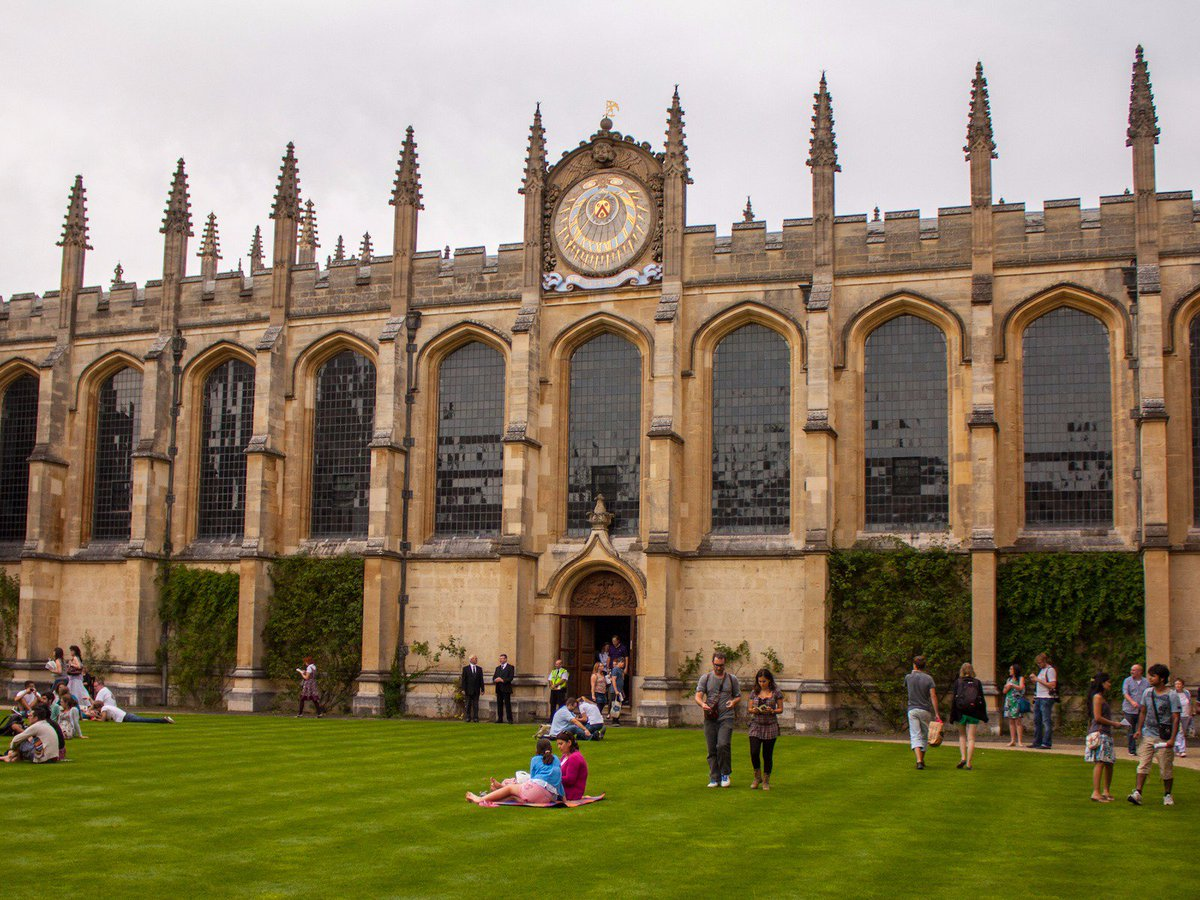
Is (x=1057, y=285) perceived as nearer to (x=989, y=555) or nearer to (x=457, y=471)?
(x=989, y=555)

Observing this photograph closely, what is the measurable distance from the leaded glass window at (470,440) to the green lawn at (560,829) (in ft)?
48.4

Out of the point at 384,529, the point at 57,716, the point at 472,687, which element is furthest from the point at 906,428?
the point at 57,716

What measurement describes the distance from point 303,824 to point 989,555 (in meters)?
20.3

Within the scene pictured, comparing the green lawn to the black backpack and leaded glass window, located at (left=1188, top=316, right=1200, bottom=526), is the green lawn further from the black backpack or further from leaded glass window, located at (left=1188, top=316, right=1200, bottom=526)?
leaded glass window, located at (left=1188, top=316, right=1200, bottom=526)

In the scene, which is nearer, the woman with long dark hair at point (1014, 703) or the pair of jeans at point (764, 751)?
the pair of jeans at point (764, 751)

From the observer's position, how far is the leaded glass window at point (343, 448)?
36.7 metres

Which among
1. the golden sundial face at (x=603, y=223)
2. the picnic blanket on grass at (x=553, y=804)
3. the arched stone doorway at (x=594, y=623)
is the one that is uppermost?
the golden sundial face at (x=603, y=223)

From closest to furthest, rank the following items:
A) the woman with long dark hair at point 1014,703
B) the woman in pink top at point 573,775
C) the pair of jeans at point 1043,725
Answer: the woman in pink top at point 573,775 < the pair of jeans at point 1043,725 < the woman with long dark hair at point 1014,703

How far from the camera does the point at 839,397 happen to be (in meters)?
32.1

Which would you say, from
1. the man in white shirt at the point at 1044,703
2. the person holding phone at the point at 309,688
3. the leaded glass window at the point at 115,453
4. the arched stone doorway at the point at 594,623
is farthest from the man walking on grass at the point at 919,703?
the leaded glass window at the point at 115,453

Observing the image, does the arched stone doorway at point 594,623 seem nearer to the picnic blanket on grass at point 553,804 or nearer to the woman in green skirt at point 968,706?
the woman in green skirt at point 968,706

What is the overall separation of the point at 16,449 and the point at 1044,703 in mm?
31203

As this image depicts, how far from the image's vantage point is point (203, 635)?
36.4m

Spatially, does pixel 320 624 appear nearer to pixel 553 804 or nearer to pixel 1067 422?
pixel 1067 422
